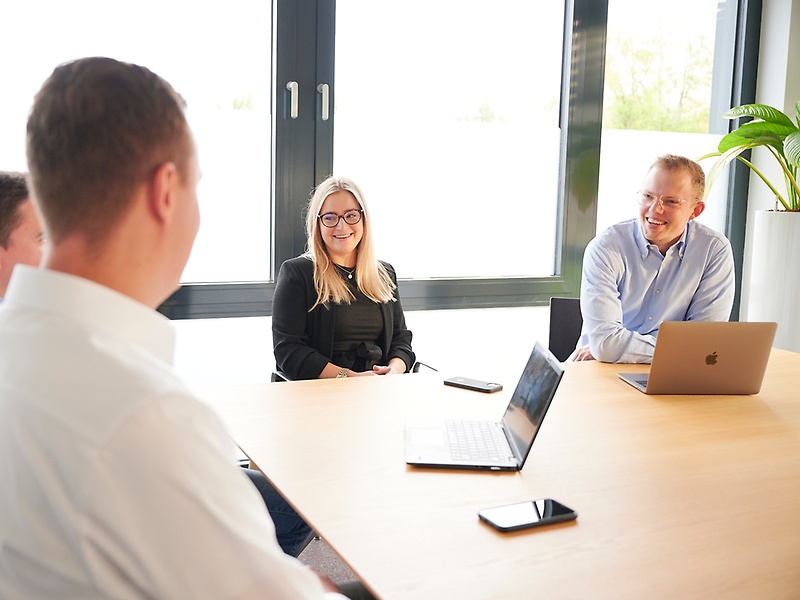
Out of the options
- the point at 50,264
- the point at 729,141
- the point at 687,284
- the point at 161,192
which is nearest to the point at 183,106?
the point at 161,192

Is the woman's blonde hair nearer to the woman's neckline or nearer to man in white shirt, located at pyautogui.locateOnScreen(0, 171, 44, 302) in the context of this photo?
the woman's neckline

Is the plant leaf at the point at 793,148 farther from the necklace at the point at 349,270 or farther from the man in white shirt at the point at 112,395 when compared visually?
the man in white shirt at the point at 112,395

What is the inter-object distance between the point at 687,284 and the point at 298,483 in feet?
6.92

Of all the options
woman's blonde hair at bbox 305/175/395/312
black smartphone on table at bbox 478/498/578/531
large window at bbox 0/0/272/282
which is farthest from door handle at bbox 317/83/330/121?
black smartphone on table at bbox 478/498/578/531

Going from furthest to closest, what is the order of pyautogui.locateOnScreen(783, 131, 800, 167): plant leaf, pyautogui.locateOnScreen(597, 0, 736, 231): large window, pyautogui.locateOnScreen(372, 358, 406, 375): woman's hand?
pyautogui.locateOnScreen(597, 0, 736, 231): large window, pyautogui.locateOnScreen(783, 131, 800, 167): plant leaf, pyautogui.locateOnScreen(372, 358, 406, 375): woman's hand

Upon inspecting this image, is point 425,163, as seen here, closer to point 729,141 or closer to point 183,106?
point 729,141

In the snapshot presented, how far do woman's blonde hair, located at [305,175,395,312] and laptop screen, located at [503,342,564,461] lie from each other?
4.17ft

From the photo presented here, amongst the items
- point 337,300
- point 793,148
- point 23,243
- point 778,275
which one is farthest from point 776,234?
point 23,243

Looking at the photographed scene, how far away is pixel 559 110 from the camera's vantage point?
167 inches

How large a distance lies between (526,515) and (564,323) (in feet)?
6.78

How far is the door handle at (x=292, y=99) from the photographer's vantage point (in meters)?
3.52

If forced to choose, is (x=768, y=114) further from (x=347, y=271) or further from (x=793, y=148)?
(x=347, y=271)

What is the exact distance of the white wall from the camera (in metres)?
4.44

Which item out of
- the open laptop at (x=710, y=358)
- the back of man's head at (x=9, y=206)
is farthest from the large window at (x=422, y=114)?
the open laptop at (x=710, y=358)
